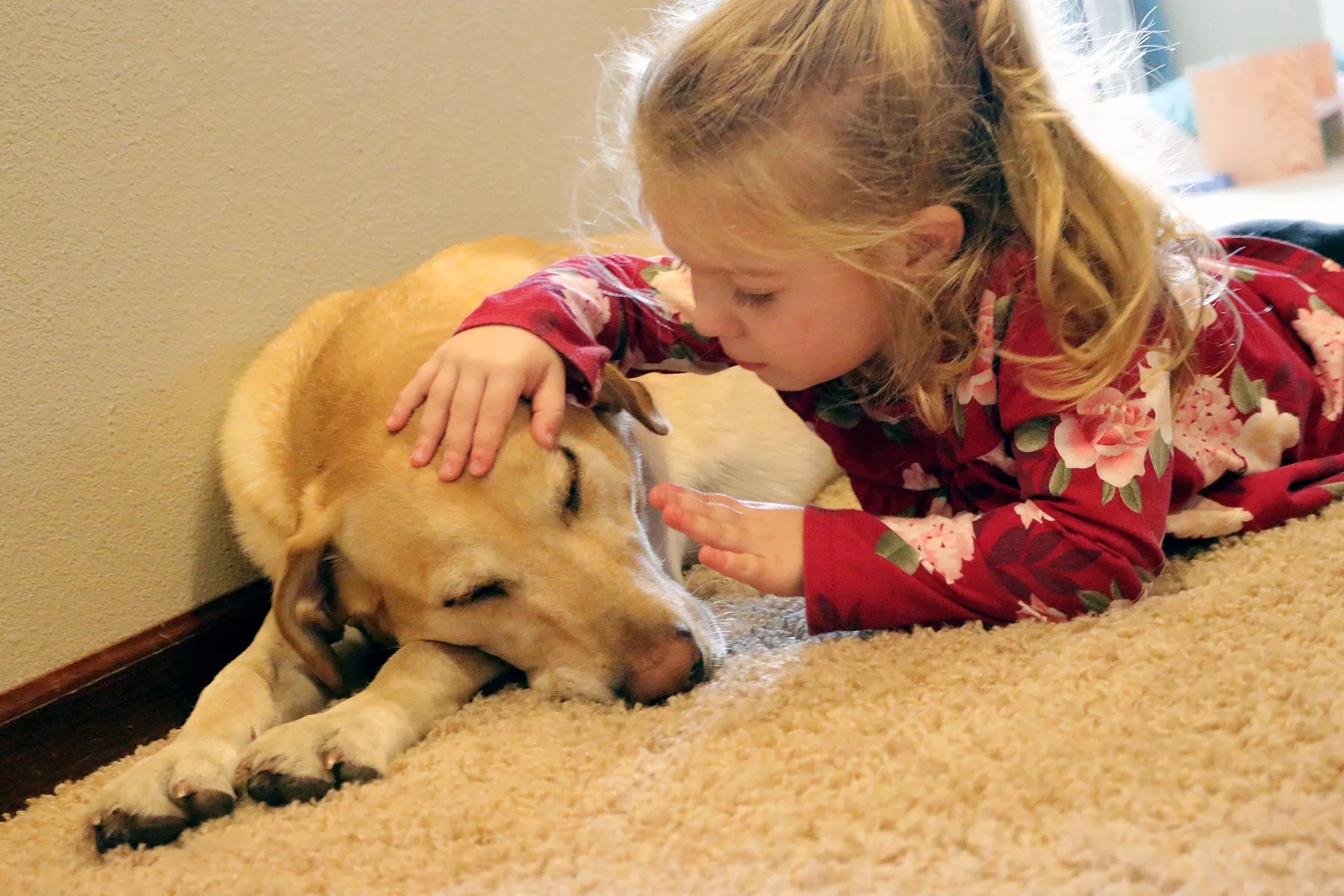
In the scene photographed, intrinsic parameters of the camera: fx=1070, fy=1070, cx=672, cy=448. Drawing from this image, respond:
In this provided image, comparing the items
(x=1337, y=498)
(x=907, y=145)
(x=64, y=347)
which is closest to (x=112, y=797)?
(x=64, y=347)

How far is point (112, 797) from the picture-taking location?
1.17 meters

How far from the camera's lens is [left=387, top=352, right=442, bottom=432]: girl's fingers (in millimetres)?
1384

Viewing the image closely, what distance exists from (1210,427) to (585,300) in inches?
34.3

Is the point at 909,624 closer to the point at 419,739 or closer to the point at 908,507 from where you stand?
the point at 908,507

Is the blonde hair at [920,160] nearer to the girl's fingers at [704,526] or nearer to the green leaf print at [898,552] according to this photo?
the green leaf print at [898,552]

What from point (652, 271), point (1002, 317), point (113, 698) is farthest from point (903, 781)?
point (113, 698)

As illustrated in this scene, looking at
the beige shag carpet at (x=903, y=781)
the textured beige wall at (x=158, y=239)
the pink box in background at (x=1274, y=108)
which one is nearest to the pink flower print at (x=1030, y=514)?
the beige shag carpet at (x=903, y=781)

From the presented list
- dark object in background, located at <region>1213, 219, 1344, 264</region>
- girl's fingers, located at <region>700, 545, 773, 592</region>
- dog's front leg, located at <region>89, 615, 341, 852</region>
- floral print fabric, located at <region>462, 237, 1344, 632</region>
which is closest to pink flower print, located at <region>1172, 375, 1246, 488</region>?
floral print fabric, located at <region>462, 237, 1344, 632</region>

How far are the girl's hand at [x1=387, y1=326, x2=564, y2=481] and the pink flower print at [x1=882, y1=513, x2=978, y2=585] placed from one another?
454 mm

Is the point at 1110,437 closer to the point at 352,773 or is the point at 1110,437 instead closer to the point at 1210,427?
the point at 1210,427

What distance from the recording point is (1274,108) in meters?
3.84

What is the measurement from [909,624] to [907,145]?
21.9 inches

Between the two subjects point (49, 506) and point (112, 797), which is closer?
point (112, 797)

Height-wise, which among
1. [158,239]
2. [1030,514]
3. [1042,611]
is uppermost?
[158,239]
